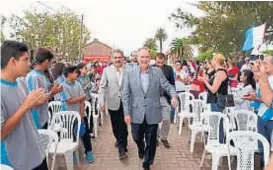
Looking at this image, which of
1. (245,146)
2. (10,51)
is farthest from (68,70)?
(10,51)

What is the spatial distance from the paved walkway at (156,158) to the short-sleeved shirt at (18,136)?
114 inches

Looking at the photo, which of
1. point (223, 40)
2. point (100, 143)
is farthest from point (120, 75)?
point (223, 40)

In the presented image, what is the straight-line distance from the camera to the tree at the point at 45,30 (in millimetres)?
21734

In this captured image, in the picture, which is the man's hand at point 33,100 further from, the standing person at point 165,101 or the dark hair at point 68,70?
the standing person at point 165,101

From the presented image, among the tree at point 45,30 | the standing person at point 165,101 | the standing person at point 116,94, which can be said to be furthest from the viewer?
the tree at point 45,30

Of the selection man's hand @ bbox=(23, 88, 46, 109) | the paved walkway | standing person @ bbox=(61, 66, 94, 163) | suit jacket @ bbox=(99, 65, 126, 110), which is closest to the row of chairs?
the paved walkway

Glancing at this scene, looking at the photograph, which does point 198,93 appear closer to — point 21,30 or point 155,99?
point 155,99

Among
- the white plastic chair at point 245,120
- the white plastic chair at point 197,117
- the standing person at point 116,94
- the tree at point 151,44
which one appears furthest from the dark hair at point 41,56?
the tree at point 151,44

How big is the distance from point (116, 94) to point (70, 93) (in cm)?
96

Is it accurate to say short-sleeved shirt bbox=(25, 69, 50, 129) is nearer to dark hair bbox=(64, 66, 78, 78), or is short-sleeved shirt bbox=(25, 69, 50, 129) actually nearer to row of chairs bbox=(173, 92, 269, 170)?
dark hair bbox=(64, 66, 78, 78)

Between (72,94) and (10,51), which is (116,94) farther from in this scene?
(10,51)

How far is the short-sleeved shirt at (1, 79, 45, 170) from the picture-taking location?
8.57ft

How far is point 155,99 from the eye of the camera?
5.22 metres

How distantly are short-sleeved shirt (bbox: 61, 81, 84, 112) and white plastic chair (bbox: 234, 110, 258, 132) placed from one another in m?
2.39
